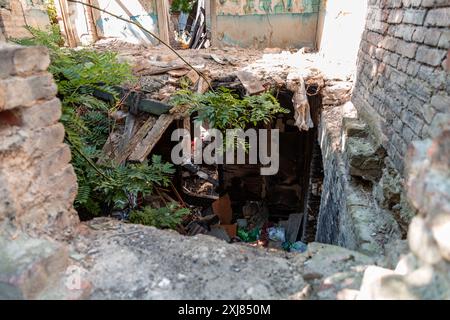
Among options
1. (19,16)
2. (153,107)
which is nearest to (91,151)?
(153,107)

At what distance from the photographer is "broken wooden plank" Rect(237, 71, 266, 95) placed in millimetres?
4903

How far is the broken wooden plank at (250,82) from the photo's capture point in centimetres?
490

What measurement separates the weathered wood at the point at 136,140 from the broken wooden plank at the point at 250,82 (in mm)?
1556

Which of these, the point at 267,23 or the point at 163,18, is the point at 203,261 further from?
the point at 163,18

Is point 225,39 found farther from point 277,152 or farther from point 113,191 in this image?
point 113,191

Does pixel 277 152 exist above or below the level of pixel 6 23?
below

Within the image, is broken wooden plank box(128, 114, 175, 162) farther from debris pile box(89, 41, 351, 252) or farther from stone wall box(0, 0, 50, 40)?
stone wall box(0, 0, 50, 40)

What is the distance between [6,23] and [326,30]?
19.2 ft

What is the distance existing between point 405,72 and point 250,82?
9.24 feet

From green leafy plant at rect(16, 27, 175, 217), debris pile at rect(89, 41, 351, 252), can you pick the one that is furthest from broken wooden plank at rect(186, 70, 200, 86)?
green leafy plant at rect(16, 27, 175, 217)

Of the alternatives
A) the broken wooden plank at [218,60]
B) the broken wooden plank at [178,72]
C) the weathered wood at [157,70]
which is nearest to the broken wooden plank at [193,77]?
the broken wooden plank at [178,72]

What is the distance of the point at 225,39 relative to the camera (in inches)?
317

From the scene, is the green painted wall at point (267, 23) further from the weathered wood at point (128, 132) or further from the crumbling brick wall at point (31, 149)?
the crumbling brick wall at point (31, 149)
